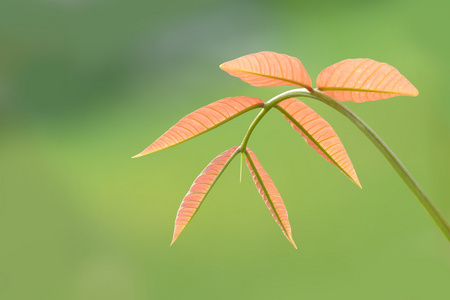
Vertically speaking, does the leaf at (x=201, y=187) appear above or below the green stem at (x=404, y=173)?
above

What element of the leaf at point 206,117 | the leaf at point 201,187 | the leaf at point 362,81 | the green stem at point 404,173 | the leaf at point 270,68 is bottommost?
the green stem at point 404,173

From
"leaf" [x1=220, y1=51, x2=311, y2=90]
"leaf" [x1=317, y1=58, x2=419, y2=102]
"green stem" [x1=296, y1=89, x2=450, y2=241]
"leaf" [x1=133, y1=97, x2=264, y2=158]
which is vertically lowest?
"green stem" [x1=296, y1=89, x2=450, y2=241]

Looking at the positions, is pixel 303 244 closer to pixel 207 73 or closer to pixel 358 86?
pixel 207 73

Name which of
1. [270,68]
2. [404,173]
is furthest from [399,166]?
[270,68]

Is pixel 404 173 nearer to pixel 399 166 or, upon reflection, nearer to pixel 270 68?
pixel 399 166

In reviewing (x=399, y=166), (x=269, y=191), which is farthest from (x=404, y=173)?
(x=269, y=191)
